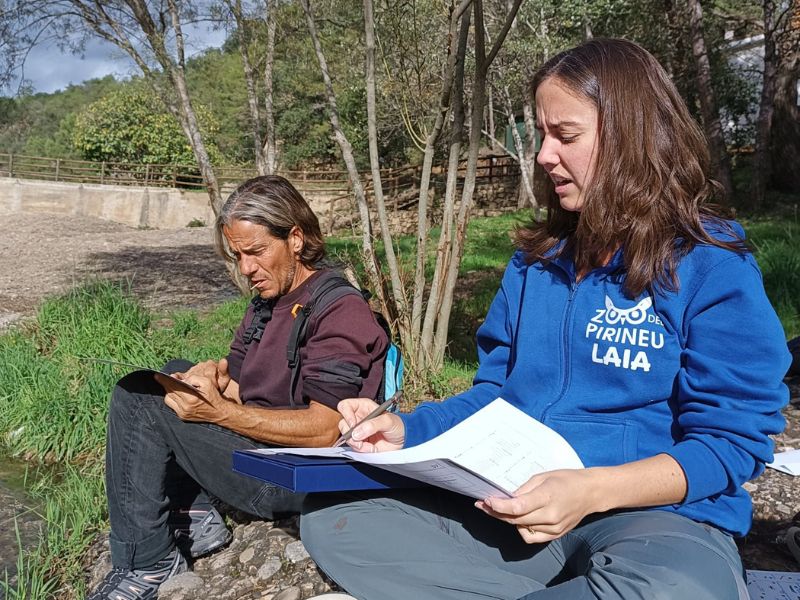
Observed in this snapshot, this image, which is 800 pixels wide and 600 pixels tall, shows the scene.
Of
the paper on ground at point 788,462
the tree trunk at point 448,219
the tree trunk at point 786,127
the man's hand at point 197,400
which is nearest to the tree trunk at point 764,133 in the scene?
the tree trunk at point 786,127

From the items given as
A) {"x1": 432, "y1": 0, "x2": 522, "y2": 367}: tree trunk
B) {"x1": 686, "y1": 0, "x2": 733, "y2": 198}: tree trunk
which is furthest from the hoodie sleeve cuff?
{"x1": 686, "y1": 0, "x2": 733, "y2": 198}: tree trunk

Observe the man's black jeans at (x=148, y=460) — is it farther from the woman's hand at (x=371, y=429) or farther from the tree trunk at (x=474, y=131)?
the tree trunk at (x=474, y=131)

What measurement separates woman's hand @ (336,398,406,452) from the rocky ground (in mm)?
914

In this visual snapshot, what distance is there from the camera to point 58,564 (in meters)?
3.14

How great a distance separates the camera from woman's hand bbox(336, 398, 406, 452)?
192cm

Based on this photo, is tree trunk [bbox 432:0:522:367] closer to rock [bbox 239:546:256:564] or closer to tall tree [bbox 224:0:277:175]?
rock [bbox 239:546:256:564]

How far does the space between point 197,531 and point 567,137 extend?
204 centimetres

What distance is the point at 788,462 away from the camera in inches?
120

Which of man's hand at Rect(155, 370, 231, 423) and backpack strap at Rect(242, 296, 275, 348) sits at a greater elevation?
backpack strap at Rect(242, 296, 275, 348)

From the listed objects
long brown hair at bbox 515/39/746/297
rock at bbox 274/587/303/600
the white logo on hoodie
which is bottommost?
rock at bbox 274/587/303/600

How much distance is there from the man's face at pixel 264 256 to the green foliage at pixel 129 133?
27.7 metres

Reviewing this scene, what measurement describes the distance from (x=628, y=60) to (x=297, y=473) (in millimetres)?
1217

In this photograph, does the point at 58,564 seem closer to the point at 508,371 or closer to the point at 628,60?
the point at 508,371

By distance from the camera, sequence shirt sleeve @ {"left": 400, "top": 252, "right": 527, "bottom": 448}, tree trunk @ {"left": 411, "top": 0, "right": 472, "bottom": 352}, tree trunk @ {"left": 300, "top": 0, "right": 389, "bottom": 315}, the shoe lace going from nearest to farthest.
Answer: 1. shirt sleeve @ {"left": 400, "top": 252, "right": 527, "bottom": 448}
2. the shoe lace
3. tree trunk @ {"left": 411, "top": 0, "right": 472, "bottom": 352}
4. tree trunk @ {"left": 300, "top": 0, "right": 389, "bottom": 315}
